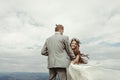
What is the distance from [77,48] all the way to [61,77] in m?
1.95

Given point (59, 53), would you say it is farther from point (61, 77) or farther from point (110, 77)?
point (110, 77)

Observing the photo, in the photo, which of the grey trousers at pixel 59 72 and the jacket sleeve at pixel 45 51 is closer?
the grey trousers at pixel 59 72

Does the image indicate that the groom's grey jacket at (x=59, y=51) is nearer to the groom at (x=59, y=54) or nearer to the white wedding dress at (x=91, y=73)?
the groom at (x=59, y=54)

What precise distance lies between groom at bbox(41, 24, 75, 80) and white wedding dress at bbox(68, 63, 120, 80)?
309mm

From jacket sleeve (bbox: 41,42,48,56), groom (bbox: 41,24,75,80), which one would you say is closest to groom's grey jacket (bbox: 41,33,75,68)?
groom (bbox: 41,24,75,80)

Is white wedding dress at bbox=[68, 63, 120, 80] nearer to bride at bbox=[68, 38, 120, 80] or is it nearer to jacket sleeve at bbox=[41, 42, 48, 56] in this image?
bride at bbox=[68, 38, 120, 80]

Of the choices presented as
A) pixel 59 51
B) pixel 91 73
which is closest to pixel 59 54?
pixel 59 51

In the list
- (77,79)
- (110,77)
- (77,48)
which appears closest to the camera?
(110,77)

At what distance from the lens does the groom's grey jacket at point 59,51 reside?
9.29 meters

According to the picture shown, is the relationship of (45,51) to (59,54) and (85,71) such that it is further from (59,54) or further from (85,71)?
(85,71)

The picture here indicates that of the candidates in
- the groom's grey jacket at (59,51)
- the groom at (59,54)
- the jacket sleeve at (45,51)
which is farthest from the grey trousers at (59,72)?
the jacket sleeve at (45,51)

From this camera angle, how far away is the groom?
30.5 feet

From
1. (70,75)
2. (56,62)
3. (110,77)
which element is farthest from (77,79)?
(110,77)

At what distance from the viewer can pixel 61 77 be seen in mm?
9320
